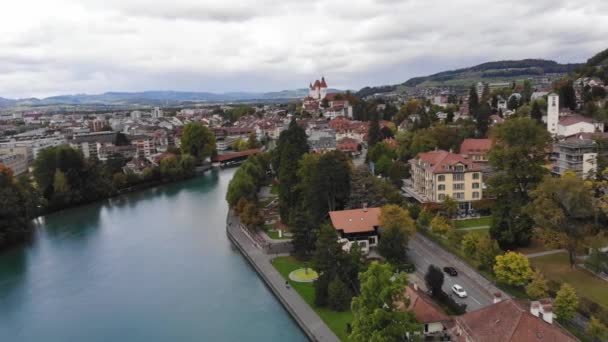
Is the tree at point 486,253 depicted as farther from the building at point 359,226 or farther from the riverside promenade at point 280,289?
the riverside promenade at point 280,289

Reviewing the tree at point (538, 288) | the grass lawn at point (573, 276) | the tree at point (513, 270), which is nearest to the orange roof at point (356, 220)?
the tree at point (513, 270)

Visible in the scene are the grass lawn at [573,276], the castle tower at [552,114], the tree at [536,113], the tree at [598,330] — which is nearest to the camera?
the tree at [598,330]

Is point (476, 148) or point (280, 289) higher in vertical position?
point (476, 148)

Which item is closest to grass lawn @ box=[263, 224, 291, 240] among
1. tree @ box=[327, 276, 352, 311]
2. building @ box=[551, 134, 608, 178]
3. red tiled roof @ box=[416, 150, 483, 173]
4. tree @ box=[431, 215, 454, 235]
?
tree @ box=[431, 215, 454, 235]

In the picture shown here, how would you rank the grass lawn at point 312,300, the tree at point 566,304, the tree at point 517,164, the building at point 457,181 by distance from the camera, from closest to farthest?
the tree at point 566,304
the grass lawn at point 312,300
the tree at point 517,164
the building at point 457,181

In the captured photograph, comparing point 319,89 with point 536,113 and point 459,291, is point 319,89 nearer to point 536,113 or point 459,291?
point 536,113

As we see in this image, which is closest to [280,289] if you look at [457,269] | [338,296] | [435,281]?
[338,296]

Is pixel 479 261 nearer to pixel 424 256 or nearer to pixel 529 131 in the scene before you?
pixel 424 256

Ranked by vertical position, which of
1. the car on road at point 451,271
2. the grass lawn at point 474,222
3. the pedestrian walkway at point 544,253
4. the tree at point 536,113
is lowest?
the car on road at point 451,271
